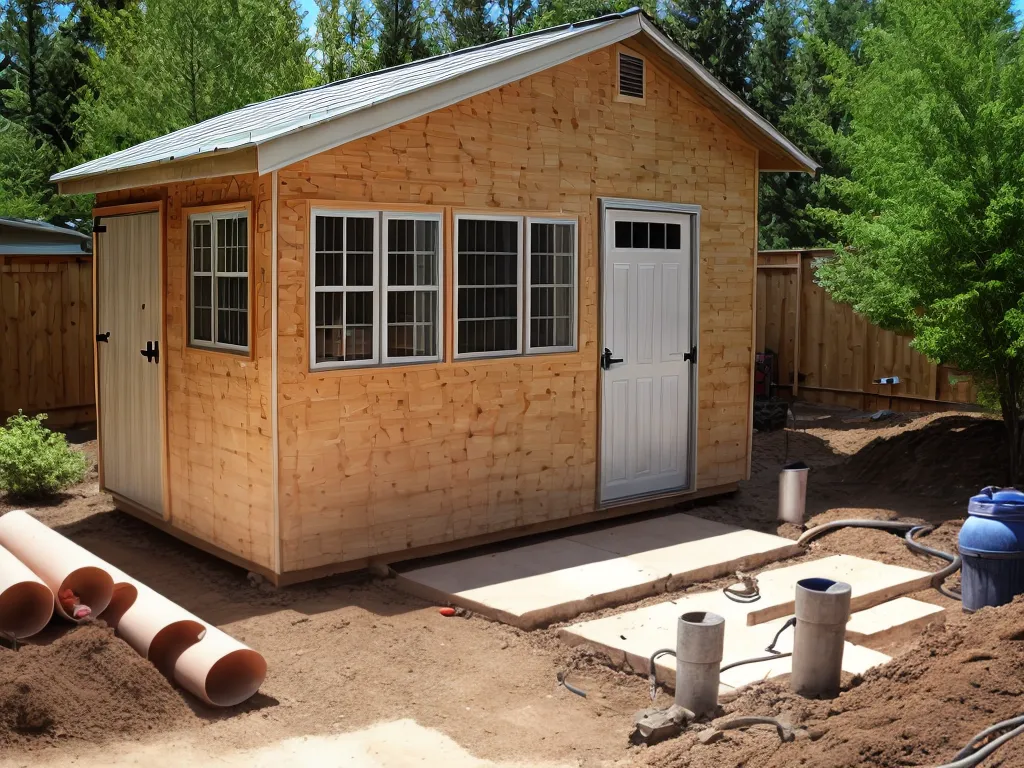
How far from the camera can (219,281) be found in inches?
311

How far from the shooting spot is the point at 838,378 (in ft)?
53.2

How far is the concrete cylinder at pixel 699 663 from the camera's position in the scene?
5.29 m

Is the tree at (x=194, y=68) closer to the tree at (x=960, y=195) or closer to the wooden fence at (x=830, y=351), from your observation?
the wooden fence at (x=830, y=351)

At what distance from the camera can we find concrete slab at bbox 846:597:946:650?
661 cm

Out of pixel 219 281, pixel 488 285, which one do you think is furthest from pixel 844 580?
pixel 219 281

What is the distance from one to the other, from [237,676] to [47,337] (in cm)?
885

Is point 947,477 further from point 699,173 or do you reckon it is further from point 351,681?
point 351,681

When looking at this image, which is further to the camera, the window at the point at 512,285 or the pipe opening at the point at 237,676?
the window at the point at 512,285

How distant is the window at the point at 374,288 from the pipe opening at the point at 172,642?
7.08ft

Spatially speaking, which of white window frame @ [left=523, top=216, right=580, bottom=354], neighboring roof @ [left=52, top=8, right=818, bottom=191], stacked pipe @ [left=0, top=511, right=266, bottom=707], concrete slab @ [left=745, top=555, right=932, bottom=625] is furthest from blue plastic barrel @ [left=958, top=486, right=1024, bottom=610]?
stacked pipe @ [left=0, top=511, right=266, bottom=707]

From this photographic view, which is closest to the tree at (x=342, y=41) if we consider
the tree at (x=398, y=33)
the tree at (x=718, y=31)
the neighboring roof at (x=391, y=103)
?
Answer: the tree at (x=398, y=33)

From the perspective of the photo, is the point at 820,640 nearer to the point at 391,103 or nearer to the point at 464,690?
the point at 464,690

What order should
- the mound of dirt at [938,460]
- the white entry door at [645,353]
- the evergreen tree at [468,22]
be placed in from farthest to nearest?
the evergreen tree at [468,22]
the mound of dirt at [938,460]
the white entry door at [645,353]

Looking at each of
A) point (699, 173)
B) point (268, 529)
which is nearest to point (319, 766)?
point (268, 529)
